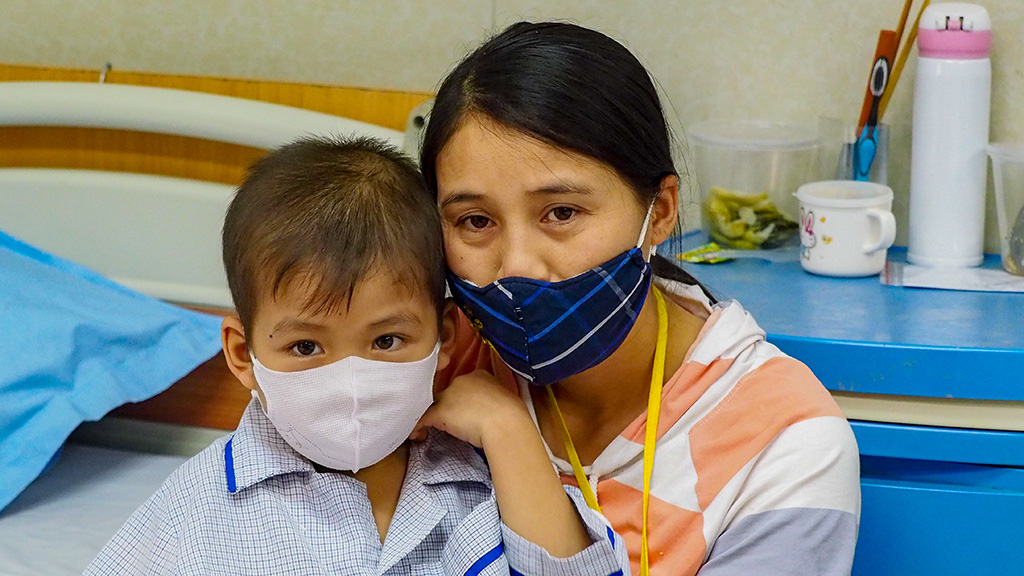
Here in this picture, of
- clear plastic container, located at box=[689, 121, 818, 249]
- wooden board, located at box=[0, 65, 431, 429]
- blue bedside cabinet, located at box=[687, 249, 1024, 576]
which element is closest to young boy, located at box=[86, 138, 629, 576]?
blue bedside cabinet, located at box=[687, 249, 1024, 576]

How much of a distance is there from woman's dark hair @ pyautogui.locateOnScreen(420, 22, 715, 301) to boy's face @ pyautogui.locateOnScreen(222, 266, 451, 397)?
0.17 meters

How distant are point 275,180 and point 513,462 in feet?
1.29

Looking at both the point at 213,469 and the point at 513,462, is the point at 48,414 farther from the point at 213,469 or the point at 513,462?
the point at 513,462

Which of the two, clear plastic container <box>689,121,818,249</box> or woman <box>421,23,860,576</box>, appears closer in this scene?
woman <box>421,23,860,576</box>

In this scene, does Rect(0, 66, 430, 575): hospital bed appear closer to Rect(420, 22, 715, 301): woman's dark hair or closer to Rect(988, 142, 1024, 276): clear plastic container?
Rect(420, 22, 715, 301): woman's dark hair

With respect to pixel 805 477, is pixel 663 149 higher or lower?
higher

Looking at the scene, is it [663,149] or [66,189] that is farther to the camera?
[66,189]

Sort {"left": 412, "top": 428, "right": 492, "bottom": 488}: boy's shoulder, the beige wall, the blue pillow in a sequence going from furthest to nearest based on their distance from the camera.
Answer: the beige wall → the blue pillow → {"left": 412, "top": 428, "right": 492, "bottom": 488}: boy's shoulder

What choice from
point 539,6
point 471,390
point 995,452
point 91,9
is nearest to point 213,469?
point 471,390

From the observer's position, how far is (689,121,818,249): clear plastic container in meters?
1.86

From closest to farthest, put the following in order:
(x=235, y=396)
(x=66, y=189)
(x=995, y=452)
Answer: (x=995, y=452), (x=235, y=396), (x=66, y=189)

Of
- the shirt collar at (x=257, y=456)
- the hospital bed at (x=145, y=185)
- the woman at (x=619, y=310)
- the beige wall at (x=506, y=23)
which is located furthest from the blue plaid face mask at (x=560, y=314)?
the beige wall at (x=506, y=23)

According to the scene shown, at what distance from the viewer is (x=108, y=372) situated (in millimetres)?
1758

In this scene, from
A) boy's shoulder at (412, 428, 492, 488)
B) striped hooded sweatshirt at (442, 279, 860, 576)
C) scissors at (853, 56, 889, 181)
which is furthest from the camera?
scissors at (853, 56, 889, 181)
